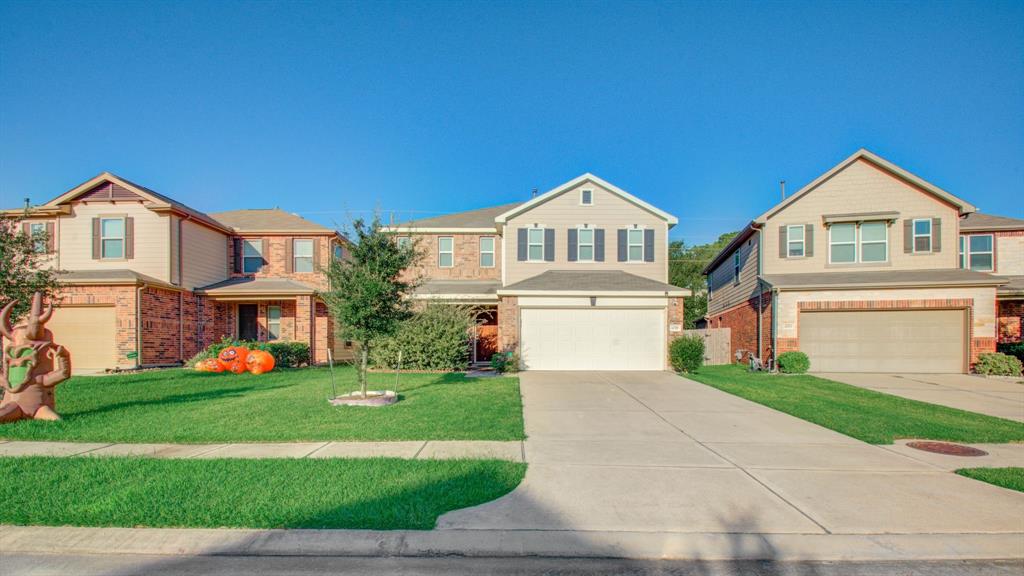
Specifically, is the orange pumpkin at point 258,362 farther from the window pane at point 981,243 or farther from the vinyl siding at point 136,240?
the window pane at point 981,243

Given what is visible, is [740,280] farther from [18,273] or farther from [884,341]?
[18,273]

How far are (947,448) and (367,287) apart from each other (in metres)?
9.67

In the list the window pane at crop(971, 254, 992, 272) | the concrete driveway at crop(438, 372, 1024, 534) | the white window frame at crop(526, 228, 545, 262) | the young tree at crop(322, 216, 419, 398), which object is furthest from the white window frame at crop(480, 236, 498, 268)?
the window pane at crop(971, 254, 992, 272)

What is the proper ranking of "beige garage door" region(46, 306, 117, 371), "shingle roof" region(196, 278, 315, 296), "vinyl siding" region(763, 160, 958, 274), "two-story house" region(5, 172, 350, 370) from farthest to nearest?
"shingle roof" region(196, 278, 315, 296) < "vinyl siding" region(763, 160, 958, 274) < "beige garage door" region(46, 306, 117, 371) < "two-story house" region(5, 172, 350, 370)

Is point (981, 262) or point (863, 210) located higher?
point (863, 210)

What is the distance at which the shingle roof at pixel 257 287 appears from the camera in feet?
62.8

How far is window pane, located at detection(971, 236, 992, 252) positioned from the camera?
20109mm

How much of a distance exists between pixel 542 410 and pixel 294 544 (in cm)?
625

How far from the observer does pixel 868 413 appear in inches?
377

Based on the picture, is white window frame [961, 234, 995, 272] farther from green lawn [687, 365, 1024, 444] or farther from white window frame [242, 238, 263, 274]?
white window frame [242, 238, 263, 274]

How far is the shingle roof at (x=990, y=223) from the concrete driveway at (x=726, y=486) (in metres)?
18.2

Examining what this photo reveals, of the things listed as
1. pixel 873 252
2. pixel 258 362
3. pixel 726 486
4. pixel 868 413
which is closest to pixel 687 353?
pixel 868 413

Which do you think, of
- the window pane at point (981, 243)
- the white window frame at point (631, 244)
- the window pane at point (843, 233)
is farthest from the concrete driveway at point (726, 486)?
the window pane at point (981, 243)

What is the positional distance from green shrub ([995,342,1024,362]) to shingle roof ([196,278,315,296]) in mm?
25257
